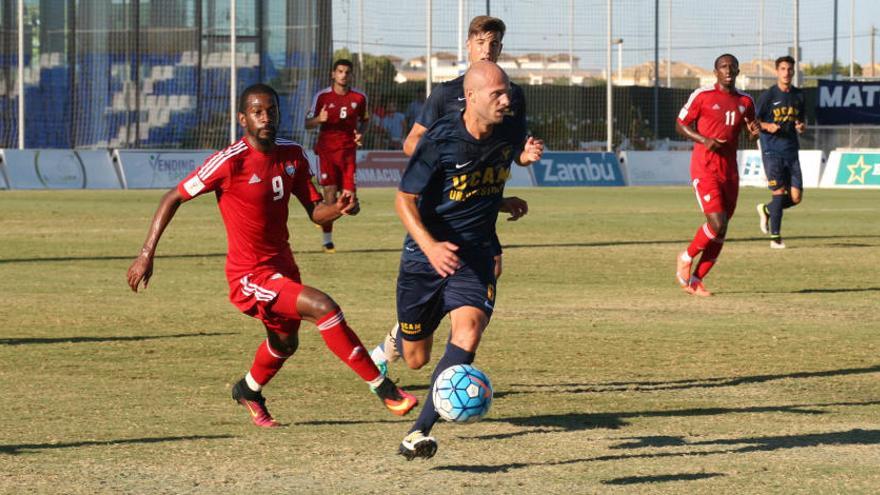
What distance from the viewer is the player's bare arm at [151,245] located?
7.94 meters

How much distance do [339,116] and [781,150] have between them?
628 cm

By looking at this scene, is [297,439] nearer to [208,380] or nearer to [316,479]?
[316,479]

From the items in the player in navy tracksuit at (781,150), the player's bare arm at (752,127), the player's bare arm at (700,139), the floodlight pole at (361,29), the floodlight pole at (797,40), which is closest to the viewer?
the player's bare arm at (700,139)

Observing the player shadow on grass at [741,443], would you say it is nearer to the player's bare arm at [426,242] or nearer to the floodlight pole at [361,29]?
→ the player's bare arm at [426,242]

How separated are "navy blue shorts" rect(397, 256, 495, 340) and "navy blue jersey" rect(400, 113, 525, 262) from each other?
0.09 metres

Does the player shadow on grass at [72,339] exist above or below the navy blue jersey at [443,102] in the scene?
below

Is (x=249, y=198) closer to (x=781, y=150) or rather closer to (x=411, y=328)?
(x=411, y=328)

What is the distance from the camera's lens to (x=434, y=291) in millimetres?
7734

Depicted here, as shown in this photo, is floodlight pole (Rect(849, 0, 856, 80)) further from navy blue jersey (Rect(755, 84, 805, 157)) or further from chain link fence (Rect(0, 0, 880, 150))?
navy blue jersey (Rect(755, 84, 805, 157))

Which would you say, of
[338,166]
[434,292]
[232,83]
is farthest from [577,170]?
[434,292]

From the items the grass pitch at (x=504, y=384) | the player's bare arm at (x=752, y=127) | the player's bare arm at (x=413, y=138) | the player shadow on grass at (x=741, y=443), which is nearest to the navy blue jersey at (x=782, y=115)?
the grass pitch at (x=504, y=384)

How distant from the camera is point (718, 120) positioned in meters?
15.9

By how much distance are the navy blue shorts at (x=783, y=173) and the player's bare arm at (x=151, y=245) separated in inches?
569

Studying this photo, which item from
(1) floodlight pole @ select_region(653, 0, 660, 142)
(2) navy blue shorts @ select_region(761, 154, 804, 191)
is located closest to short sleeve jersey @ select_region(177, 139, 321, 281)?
(2) navy blue shorts @ select_region(761, 154, 804, 191)
